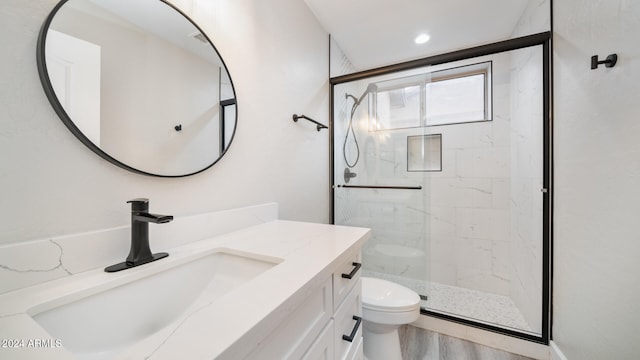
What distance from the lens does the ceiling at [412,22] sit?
167cm

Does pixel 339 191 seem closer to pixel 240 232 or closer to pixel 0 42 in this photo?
pixel 240 232

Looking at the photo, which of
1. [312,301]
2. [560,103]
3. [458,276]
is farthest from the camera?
[458,276]

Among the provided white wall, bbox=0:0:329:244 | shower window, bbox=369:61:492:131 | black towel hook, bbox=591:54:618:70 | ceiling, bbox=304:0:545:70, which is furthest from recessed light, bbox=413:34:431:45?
black towel hook, bbox=591:54:618:70

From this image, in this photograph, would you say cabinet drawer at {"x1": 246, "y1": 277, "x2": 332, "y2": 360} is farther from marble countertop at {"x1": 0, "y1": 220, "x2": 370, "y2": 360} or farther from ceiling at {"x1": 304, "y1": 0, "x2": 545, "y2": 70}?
ceiling at {"x1": 304, "y1": 0, "x2": 545, "y2": 70}

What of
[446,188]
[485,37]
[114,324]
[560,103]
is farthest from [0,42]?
[485,37]

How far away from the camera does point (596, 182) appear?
0.98 m

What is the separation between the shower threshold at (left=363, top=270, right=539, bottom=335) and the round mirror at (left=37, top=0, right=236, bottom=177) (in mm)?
1799

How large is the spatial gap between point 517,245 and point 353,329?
74.4 inches

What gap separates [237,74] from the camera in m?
1.08

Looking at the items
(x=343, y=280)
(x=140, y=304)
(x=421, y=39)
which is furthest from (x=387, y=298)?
(x=421, y=39)

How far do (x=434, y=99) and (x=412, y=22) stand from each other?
0.84 meters

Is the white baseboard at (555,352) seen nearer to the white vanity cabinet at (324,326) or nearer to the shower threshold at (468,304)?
the shower threshold at (468,304)

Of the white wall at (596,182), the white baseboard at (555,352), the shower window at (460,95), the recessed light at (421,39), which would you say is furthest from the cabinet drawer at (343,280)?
the recessed light at (421,39)

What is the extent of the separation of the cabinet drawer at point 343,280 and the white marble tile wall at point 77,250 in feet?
1.72
